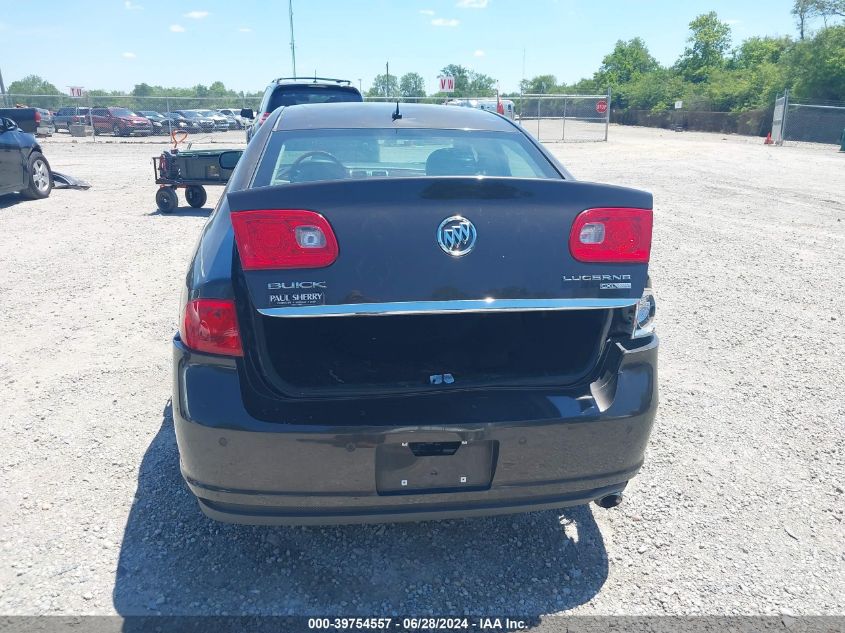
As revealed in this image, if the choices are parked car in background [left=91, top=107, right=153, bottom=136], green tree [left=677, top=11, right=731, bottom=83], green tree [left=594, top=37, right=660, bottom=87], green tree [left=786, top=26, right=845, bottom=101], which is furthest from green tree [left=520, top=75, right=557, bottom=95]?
parked car in background [left=91, top=107, right=153, bottom=136]

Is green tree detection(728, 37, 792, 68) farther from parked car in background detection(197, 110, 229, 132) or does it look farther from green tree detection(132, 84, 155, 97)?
green tree detection(132, 84, 155, 97)

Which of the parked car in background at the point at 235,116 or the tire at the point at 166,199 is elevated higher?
the parked car in background at the point at 235,116

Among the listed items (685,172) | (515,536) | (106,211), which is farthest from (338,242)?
(685,172)

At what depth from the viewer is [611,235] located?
2.17m

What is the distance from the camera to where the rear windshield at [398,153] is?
3.10 meters

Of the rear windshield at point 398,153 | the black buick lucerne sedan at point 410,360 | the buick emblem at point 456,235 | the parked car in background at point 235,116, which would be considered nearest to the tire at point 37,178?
the rear windshield at point 398,153

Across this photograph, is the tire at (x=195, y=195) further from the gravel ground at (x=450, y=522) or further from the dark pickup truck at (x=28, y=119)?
the dark pickup truck at (x=28, y=119)

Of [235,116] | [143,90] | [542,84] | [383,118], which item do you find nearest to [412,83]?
[542,84]

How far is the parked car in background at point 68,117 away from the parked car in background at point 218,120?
6.64 metres

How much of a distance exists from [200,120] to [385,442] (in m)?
40.5

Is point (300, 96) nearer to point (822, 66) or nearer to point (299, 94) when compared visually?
point (299, 94)

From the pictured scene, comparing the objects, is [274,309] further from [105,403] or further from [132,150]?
[132,150]

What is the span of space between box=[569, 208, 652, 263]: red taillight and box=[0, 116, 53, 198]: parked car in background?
36.6 feet

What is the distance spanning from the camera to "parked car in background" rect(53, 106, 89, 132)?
35656mm
